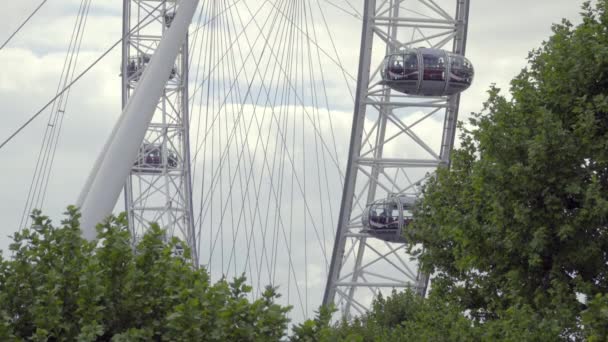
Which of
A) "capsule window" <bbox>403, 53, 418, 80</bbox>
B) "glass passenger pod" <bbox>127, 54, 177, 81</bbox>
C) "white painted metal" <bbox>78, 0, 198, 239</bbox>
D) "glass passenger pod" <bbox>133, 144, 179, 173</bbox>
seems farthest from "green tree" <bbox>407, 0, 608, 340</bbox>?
"glass passenger pod" <bbox>133, 144, 179, 173</bbox>

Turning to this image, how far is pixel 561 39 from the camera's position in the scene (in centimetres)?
2092

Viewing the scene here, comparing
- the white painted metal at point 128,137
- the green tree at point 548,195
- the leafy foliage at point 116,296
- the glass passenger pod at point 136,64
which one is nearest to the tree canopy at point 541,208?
the green tree at point 548,195

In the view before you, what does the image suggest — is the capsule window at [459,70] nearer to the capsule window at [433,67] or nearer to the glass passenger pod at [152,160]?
the capsule window at [433,67]

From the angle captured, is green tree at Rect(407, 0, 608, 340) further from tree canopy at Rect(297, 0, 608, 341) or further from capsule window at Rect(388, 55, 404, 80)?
capsule window at Rect(388, 55, 404, 80)

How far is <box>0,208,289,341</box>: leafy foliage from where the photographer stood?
10320 millimetres

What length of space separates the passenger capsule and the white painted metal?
19.2 metres

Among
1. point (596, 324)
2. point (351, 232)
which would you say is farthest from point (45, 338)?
point (351, 232)

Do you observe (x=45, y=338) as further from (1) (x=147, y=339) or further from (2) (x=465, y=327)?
(2) (x=465, y=327)

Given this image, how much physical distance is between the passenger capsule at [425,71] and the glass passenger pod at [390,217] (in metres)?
3.29

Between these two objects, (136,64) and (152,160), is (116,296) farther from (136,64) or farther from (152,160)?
(152,160)

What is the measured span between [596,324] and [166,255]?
20.9ft

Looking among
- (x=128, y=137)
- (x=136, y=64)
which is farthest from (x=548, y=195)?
(x=136, y=64)

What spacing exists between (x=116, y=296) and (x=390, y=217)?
2573 centimetres

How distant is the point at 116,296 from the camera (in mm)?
11031
